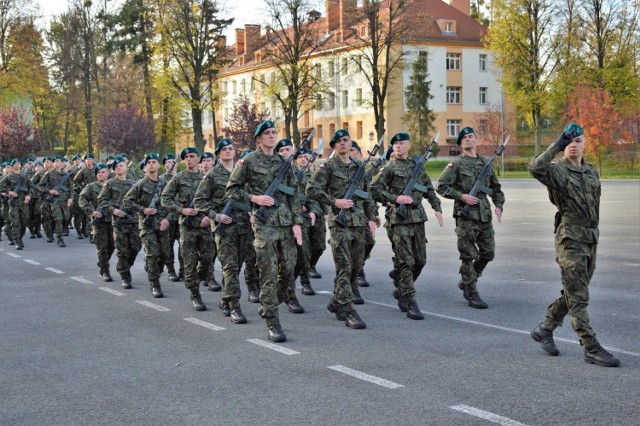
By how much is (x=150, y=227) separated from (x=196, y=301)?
6.53 feet

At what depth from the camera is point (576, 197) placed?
7066mm

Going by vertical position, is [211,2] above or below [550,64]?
above

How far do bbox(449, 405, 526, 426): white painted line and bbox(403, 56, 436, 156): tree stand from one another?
177 feet

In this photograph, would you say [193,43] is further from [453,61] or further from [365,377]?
[365,377]

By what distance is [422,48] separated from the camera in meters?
66.6

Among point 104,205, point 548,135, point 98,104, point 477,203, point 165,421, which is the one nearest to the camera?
point 165,421

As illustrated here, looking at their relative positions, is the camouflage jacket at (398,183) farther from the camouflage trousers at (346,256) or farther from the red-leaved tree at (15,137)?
the red-leaved tree at (15,137)

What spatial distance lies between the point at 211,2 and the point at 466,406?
5113cm

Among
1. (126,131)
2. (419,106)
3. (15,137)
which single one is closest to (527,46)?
(419,106)

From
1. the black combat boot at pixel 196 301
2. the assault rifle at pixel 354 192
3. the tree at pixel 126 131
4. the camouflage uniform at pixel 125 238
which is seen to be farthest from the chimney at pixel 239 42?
the assault rifle at pixel 354 192

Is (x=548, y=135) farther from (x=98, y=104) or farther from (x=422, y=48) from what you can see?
(x=98, y=104)

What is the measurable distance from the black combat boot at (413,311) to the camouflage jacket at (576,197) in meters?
2.48

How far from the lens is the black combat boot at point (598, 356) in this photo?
6.82m

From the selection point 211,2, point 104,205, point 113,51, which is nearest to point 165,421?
point 104,205
